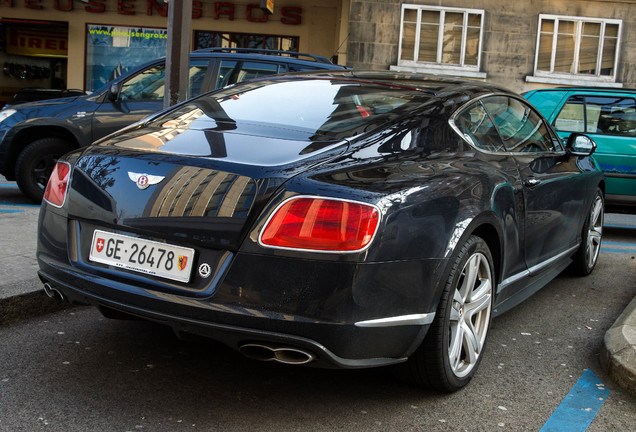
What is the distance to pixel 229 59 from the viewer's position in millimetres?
8188

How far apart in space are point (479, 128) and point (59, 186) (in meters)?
2.13

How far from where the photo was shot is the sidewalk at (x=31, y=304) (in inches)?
138

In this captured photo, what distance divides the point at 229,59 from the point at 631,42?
13.5 m

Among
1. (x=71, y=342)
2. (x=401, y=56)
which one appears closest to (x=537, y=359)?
(x=71, y=342)

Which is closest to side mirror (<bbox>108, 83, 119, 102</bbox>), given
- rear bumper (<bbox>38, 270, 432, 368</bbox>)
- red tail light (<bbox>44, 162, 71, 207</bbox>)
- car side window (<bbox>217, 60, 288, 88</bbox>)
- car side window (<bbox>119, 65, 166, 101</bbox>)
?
car side window (<bbox>119, 65, 166, 101</bbox>)

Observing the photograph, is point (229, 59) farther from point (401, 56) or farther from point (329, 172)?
point (401, 56)

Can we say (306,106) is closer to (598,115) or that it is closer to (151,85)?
(151,85)

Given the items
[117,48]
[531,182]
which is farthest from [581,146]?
[117,48]

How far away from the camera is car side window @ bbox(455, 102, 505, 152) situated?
144 inches

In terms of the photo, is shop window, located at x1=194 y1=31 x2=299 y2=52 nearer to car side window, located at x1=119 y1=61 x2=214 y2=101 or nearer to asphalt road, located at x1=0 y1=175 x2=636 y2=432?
car side window, located at x1=119 y1=61 x2=214 y2=101

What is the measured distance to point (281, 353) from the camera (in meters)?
2.71

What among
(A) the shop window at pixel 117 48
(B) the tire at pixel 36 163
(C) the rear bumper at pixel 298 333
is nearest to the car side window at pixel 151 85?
(B) the tire at pixel 36 163

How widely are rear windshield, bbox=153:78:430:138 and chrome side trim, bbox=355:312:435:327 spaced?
2.82ft

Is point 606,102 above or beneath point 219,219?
above
